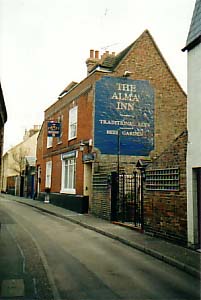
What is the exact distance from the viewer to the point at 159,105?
2138cm

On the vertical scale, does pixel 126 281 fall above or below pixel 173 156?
below

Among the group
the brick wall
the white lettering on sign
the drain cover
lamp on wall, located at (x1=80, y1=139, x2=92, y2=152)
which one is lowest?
the drain cover

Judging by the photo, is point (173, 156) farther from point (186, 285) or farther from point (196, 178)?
point (186, 285)

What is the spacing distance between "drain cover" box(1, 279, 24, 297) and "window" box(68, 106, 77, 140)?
656 inches

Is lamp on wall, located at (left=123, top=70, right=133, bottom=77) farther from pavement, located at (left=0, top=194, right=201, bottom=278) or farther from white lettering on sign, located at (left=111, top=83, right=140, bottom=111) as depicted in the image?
pavement, located at (left=0, top=194, right=201, bottom=278)

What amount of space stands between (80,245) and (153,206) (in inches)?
111

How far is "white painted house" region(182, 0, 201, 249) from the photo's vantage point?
31.4ft

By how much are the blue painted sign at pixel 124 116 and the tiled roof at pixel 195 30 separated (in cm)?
983

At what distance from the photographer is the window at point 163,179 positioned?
1069 cm

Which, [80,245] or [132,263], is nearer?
[132,263]

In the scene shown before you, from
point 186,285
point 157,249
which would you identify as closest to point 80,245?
point 157,249

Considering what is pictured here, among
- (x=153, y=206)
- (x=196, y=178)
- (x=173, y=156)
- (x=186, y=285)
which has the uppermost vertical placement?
(x=173, y=156)

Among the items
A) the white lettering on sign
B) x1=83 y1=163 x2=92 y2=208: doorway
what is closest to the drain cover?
x1=83 y1=163 x2=92 y2=208: doorway

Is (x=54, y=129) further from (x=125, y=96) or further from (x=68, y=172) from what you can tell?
(x=125, y=96)
